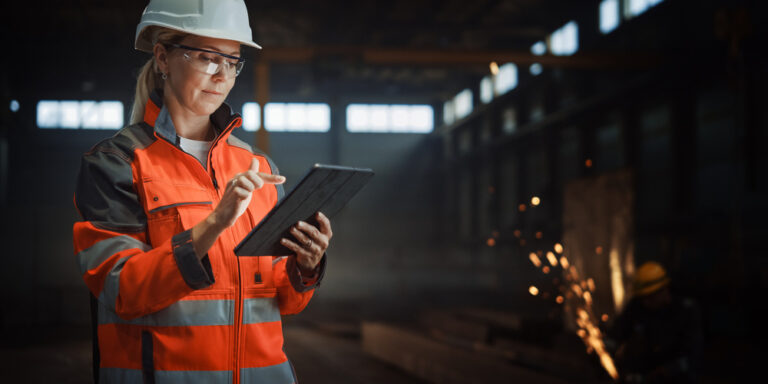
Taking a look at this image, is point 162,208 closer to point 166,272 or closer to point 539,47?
point 166,272

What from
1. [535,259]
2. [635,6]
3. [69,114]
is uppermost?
[635,6]

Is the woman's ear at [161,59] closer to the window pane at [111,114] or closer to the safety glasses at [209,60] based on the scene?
the safety glasses at [209,60]

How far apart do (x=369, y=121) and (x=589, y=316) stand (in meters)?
17.0

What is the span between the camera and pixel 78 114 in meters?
21.4

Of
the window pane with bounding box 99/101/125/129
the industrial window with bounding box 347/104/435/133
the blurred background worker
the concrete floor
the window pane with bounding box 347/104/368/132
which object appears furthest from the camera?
the industrial window with bounding box 347/104/435/133

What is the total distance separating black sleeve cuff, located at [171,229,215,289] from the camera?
120 cm

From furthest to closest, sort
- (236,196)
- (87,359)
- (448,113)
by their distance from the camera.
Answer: (448,113), (87,359), (236,196)

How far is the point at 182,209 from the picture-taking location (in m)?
1.32

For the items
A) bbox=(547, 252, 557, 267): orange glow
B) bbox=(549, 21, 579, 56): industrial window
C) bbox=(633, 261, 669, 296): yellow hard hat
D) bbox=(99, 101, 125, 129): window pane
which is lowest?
bbox=(547, 252, 557, 267): orange glow

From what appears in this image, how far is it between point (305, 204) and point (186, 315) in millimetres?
298

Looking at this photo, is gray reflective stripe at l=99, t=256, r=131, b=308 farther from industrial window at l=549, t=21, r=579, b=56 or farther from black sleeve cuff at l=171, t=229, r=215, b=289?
industrial window at l=549, t=21, r=579, b=56

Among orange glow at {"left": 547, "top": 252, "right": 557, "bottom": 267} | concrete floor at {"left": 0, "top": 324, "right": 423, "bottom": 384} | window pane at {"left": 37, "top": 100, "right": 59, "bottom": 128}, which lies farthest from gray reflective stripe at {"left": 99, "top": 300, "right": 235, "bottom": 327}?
window pane at {"left": 37, "top": 100, "right": 59, "bottom": 128}

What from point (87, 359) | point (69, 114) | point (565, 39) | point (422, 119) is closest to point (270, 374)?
point (87, 359)

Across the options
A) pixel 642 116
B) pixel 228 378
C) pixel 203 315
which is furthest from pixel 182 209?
pixel 642 116
